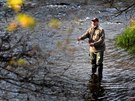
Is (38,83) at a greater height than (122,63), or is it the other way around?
(38,83)

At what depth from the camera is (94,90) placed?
9773 millimetres

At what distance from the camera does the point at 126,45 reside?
52.8 feet

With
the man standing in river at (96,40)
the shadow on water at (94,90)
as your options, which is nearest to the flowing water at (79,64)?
the shadow on water at (94,90)

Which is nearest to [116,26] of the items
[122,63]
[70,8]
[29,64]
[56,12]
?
[56,12]

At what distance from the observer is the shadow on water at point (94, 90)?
909 cm

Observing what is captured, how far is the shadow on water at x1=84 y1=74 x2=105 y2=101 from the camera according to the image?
9.09 m

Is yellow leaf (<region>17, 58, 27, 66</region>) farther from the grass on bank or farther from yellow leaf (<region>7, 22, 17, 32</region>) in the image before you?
the grass on bank

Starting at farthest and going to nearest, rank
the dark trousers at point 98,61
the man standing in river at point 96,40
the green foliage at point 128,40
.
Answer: the green foliage at point 128,40 < the dark trousers at point 98,61 < the man standing in river at point 96,40

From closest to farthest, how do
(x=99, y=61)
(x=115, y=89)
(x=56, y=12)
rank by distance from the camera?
1. (x=115, y=89)
2. (x=99, y=61)
3. (x=56, y=12)

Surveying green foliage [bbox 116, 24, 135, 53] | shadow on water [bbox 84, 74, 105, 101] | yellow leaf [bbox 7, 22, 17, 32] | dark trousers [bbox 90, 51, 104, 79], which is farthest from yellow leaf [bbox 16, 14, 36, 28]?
green foliage [bbox 116, 24, 135, 53]

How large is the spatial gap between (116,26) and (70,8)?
8.05 metres

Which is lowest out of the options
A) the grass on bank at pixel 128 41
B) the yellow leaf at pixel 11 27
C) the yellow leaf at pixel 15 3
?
the grass on bank at pixel 128 41

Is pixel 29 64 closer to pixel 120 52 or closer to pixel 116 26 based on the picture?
pixel 120 52

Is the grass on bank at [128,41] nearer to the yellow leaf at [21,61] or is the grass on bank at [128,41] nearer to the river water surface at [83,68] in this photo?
the river water surface at [83,68]
